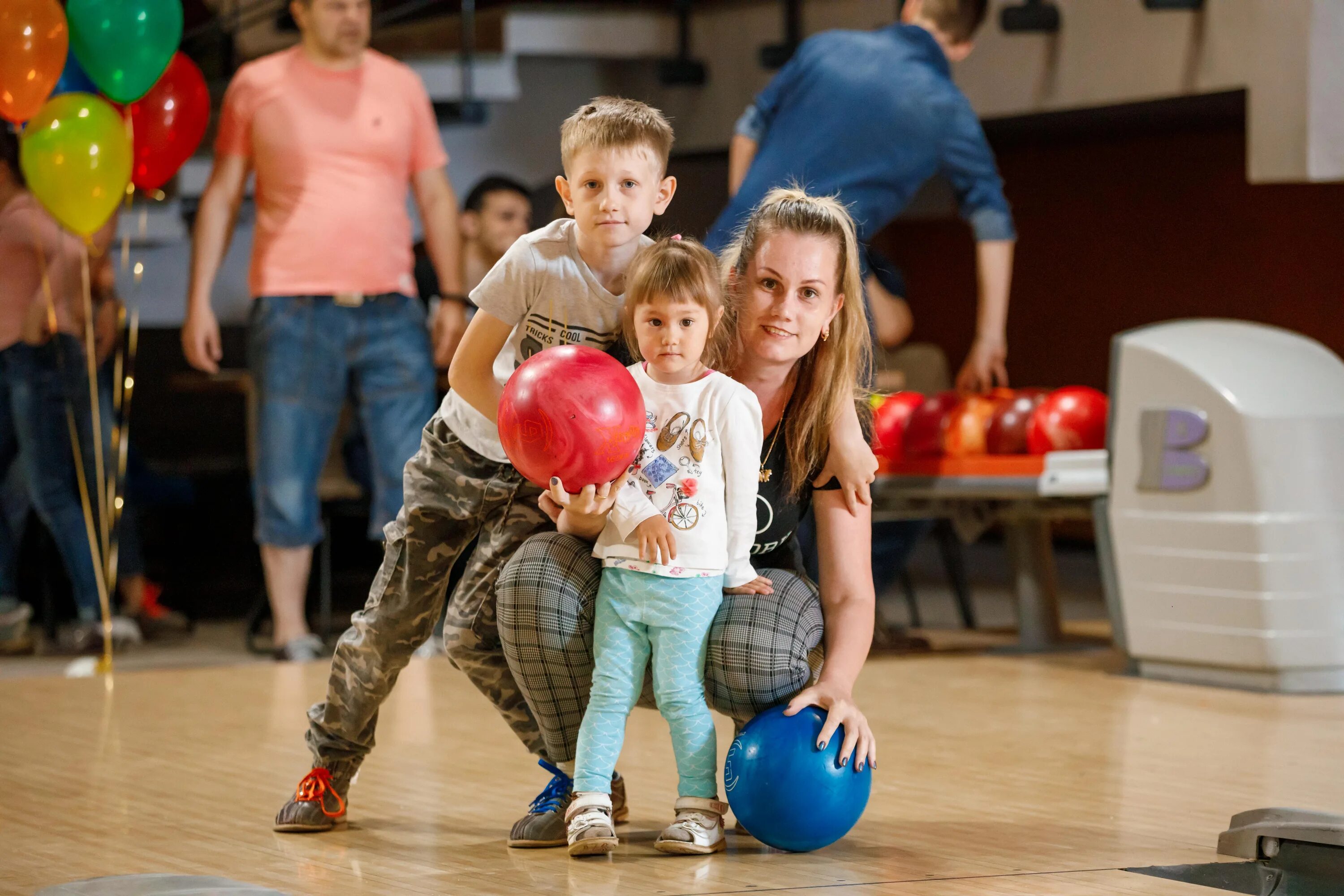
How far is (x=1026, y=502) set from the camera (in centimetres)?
477

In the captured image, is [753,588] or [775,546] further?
[775,546]

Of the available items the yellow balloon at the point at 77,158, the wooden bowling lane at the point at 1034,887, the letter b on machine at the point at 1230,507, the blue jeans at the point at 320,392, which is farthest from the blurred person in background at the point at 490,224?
the wooden bowling lane at the point at 1034,887

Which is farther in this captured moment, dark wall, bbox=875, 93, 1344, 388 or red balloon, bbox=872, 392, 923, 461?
dark wall, bbox=875, 93, 1344, 388

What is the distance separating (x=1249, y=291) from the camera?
27.7ft

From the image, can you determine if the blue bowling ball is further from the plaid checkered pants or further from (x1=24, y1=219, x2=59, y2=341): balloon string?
(x1=24, y1=219, x2=59, y2=341): balloon string

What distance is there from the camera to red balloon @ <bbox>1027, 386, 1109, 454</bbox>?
15.4ft

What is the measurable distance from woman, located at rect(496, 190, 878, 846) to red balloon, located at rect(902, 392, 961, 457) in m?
2.15

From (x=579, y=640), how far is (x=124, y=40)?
2580 mm

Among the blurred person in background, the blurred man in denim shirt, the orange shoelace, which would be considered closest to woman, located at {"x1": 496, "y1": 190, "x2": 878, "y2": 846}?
the orange shoelace

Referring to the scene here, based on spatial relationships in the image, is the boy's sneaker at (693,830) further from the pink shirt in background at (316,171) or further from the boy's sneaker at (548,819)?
the pink shirt in background at (316,171)

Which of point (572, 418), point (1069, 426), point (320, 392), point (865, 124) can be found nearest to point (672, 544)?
point (572, 418)

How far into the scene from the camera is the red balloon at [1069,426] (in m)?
4.70

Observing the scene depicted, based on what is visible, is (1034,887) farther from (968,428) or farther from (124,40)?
(124,40)

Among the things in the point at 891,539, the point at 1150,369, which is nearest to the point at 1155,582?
the point at 1150,369
